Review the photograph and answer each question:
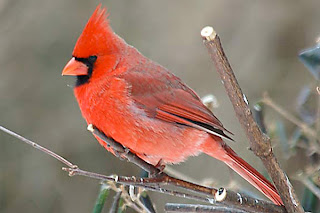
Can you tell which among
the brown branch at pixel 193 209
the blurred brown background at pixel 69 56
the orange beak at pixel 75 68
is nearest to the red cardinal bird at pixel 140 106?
the orange beak at pixel 75 68

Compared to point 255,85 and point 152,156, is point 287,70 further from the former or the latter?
point 152,156

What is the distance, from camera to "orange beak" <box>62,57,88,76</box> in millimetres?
1726

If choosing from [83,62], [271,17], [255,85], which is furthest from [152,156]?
[271,17]

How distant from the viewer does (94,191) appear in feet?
10.9

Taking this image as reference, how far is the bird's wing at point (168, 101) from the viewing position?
1.70 meters

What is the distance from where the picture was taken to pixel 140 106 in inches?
66.9

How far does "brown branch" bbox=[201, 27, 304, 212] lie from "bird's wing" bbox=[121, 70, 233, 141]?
38 cm

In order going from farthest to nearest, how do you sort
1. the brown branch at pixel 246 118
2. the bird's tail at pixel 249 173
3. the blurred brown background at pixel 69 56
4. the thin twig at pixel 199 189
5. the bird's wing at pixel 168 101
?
1. the blurred brown background at pixel 69 56
2. the bird's wing at pixel 168 101
3. the bird's tail at pixel 249 173
4. the thin twig at pixel 199 189
5. the brown branch at pixel 246 118

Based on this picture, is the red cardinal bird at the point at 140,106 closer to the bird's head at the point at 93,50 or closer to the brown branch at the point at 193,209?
the bird's head at the point at 93,50

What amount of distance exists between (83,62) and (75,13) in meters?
1.71

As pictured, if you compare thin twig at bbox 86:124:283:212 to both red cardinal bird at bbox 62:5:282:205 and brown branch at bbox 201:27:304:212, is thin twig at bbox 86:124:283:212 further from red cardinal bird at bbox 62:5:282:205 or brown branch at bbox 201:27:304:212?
red cardinal bird at bbox 62:5:282:205

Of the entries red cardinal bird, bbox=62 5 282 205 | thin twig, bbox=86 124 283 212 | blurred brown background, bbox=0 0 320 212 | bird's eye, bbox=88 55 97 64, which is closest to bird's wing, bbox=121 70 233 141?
red cardinal bird, bbox=62 5 282 205

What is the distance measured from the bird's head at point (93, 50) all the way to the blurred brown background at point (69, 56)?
4.74ft

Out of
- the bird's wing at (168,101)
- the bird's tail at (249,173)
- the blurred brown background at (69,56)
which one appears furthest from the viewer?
the blurred brown background at (69,56)
